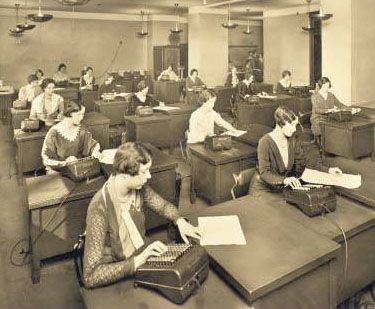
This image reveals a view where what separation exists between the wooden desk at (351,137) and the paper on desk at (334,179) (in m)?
2.40

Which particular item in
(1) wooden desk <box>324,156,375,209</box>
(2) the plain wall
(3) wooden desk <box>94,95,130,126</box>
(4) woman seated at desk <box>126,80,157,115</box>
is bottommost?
(1) wooden desk <box>324,156,375,209</box>

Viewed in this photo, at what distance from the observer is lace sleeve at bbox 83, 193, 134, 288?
160cm

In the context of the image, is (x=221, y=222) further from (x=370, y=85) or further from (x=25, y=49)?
(x=25, y=49)

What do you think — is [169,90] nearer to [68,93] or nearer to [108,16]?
[68,93]

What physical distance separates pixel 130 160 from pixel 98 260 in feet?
1.54

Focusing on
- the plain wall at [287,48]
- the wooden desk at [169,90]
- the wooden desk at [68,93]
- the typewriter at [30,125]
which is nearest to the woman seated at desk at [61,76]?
the wooden desk at [68,93]

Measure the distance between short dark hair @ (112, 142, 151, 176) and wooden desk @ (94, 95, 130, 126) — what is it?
17.6ft

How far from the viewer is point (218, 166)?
3.79m

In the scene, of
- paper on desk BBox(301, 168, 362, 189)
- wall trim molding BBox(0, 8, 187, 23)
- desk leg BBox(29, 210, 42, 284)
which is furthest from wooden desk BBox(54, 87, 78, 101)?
paper on desk BBox(301, 168, 362, 189)

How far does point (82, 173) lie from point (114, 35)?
476 inches

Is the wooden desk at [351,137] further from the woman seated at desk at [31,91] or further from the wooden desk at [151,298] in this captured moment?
the woman seated at desk at [31,91]

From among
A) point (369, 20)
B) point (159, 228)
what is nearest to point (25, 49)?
point (369, 20)

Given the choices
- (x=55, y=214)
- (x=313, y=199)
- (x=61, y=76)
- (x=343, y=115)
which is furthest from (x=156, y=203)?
(x=61, y=76)

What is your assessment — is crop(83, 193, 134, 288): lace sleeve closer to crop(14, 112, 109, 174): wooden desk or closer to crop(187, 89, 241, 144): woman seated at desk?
crop(187, 89, 241, 144): woman seated at desk
